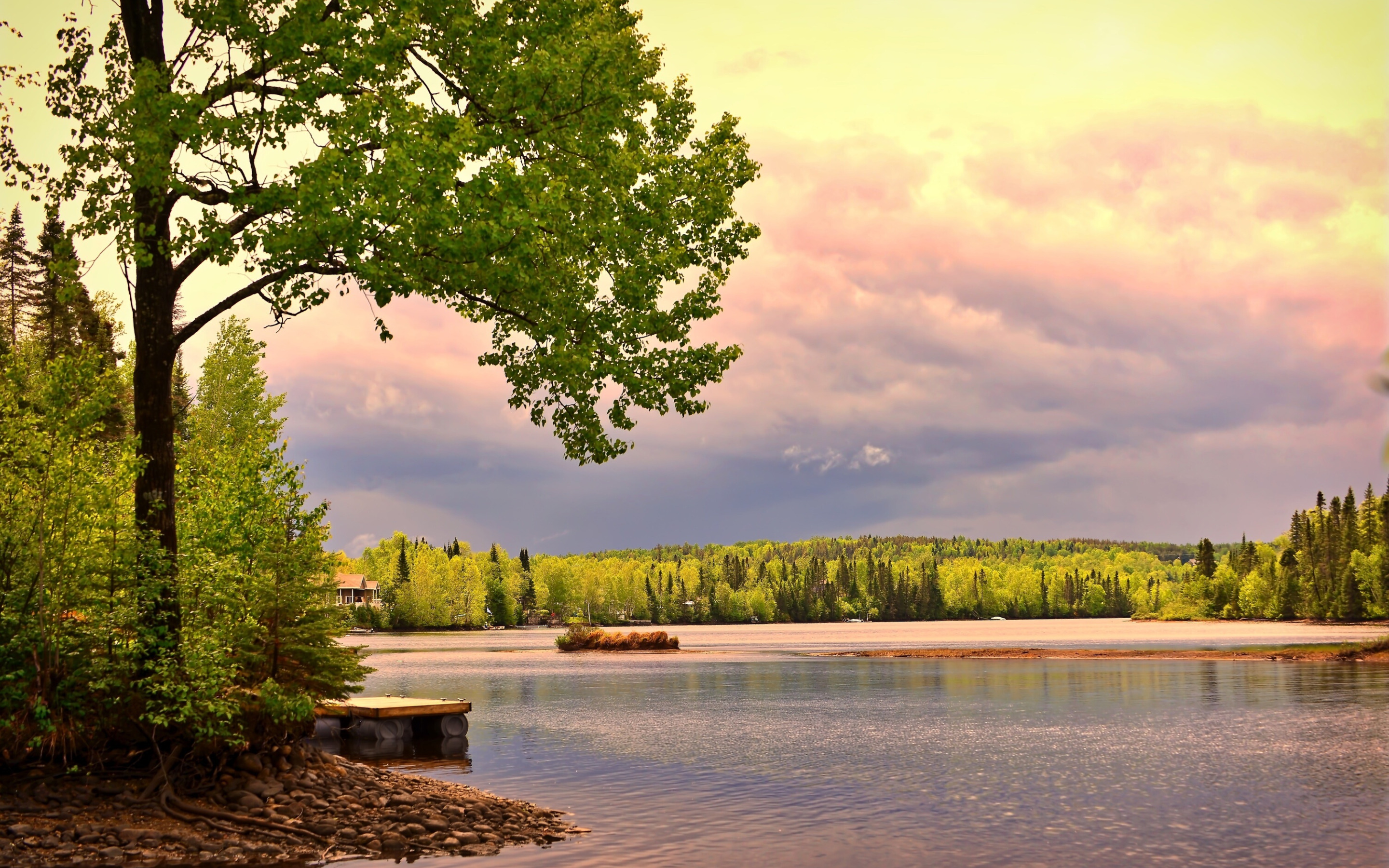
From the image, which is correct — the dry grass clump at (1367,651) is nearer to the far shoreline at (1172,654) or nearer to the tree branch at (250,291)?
the far shoreline at (1172,654)

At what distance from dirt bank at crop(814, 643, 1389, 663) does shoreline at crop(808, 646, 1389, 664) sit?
4 cm

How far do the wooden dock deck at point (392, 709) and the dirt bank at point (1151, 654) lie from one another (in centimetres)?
6861

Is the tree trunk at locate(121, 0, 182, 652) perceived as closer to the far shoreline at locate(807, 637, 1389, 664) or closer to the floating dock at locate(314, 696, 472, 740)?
the floating dock at locate(314, 696, 472, 740)

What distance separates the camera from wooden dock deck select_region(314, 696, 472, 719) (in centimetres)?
3731

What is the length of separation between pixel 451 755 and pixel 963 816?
691 inches

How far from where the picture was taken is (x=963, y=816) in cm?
2623

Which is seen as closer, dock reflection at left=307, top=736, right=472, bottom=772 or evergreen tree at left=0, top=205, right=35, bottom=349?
dock reflection at left=307, top=736, right=472, bottom=772

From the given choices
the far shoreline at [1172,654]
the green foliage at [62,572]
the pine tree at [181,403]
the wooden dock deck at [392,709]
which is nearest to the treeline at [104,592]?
the green foliage at [62,572]

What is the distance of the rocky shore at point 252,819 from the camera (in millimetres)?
18547

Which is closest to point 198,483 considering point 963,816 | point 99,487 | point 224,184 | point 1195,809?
point 99,487

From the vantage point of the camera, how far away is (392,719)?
39156mm

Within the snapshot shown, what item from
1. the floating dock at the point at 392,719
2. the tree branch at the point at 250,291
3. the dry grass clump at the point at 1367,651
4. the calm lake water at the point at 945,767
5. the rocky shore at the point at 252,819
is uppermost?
the tree branch at the point at 250,291

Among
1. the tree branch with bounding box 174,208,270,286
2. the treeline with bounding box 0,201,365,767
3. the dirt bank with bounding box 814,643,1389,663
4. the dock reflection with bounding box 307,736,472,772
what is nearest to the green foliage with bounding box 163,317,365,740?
the treeline with bounding box 0,201,365,767

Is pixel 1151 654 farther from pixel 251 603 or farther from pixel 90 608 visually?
pixel 90 608
